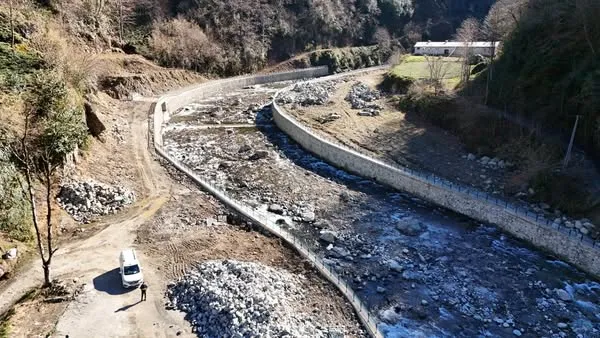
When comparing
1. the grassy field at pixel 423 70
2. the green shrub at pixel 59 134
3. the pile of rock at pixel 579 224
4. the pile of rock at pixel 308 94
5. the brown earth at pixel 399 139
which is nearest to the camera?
the pile of rock at pixel 579 224

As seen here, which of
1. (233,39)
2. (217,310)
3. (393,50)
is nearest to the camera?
(217,310)

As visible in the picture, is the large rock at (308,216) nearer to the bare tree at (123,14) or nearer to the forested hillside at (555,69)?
the forested hillside at (555,69)

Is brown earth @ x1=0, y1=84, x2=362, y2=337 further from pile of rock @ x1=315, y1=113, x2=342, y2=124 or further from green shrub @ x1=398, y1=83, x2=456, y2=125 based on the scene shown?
green shrub @ x1=398, y1=83, x2=456, y2=125

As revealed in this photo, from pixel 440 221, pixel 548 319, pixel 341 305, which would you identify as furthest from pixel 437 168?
pixel 341 305

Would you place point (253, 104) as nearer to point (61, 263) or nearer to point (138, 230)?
point (138, 230)

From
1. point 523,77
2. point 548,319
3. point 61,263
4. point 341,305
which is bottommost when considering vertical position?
point 548,319

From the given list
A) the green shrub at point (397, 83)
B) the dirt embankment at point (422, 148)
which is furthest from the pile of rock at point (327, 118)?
the green shrub at point (397, 83)
